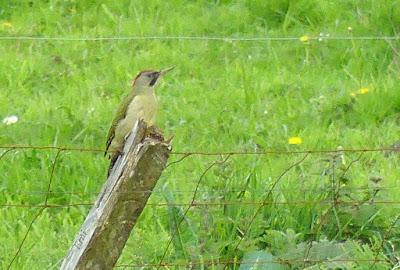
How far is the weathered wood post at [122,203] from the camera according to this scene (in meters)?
3.82

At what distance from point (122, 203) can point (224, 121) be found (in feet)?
12.2

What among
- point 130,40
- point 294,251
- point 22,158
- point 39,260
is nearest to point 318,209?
point 294,251

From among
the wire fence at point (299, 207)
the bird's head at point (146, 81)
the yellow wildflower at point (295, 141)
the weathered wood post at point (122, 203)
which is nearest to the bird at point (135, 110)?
the bird's head at point (146, 81)

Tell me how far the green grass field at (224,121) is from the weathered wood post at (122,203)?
134cm

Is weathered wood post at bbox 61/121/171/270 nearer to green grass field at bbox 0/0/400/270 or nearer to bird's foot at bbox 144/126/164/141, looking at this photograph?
bird's foot at bbox 144/126/164/141

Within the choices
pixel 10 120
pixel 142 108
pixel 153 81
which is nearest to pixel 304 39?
pixel 10 120

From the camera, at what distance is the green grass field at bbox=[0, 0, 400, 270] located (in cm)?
559

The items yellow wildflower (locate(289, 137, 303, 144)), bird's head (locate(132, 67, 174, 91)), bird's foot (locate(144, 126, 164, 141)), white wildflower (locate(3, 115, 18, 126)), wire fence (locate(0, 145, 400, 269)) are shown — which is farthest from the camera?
white wildflower (locate(3, 115, 18, 126))

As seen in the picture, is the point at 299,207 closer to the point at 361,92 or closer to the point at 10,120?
the point at 361,92

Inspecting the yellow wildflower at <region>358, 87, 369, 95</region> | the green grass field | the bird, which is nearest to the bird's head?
the bird

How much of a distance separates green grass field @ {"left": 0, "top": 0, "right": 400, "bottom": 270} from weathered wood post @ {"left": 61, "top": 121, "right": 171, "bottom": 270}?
1.34 meters

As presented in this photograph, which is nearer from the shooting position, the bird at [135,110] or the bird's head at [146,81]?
the bird at [135,110]

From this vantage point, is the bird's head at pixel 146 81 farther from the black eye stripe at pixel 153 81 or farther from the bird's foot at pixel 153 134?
the bird's foot at pixel 153 134

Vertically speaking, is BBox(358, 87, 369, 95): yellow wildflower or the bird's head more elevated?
the bird's head
